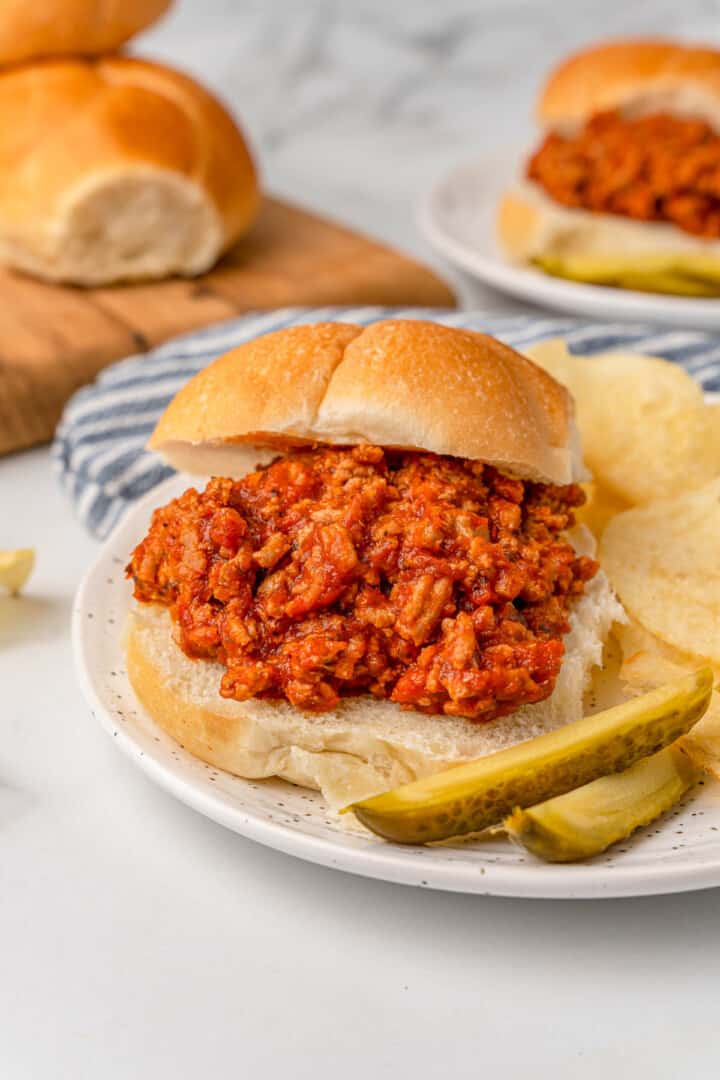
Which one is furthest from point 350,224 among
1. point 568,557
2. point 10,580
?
point 568,557

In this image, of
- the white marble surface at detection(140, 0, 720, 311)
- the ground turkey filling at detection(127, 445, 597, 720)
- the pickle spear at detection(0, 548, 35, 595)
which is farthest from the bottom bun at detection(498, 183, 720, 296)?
the pickle spear at detection(0, 548, 35, 595)

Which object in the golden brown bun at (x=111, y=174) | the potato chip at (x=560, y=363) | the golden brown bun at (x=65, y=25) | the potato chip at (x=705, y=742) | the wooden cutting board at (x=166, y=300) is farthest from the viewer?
the golden brown bun at (x=65, y=25)

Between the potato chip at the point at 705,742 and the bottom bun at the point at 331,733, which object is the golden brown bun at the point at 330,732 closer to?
the bottom bun at the point at 331,733

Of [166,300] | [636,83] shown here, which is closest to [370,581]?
[166,300]

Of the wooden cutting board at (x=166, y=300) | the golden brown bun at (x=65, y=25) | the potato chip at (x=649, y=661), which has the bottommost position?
the wooden cutting board at (x=166, y=300)

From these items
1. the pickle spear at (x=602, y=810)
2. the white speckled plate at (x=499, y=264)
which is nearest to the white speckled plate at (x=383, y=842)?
the pickle spear at (x=602, y=810)

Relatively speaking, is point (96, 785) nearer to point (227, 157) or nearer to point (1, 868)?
point (1, 868)
